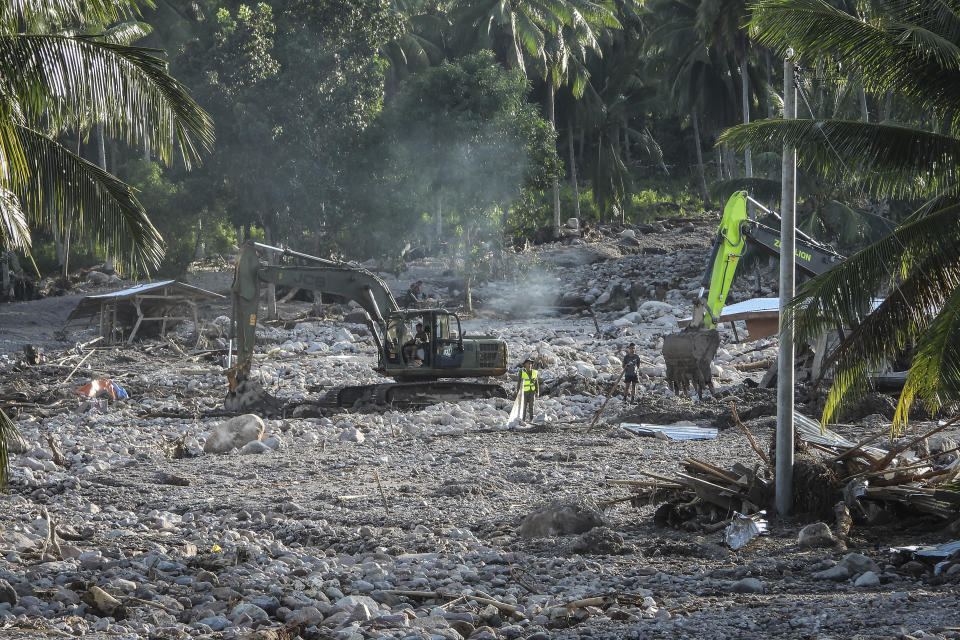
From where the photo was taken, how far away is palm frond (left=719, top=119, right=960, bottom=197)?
9477 mm

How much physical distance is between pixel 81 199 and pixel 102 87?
2.99 ft

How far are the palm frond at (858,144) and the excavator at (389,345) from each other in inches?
435

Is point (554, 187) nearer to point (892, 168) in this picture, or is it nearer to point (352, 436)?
point (352, 436)

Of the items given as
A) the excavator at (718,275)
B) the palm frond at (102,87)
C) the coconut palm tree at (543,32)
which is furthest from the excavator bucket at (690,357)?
the coconut palm tree at (543,32)

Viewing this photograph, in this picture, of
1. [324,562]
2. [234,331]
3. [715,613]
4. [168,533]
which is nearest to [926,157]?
[715,613]

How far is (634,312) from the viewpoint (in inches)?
1391

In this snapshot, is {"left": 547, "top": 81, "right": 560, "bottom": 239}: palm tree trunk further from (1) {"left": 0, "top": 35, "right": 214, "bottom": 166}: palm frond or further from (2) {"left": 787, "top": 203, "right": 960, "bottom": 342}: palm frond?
(1) {"left": 0, "top": 35, "right": 214, "bottom": 166}: palm frond

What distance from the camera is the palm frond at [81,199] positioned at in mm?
8242

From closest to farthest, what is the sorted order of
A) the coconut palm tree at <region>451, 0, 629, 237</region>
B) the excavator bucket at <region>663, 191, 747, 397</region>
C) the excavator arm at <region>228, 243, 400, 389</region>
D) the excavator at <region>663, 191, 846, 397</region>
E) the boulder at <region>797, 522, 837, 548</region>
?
the boulder at <region>797, 522, 837, 548</region>, the excavator at <region>663, 191, 846, 397</region>, the excavator bucket at <region>663, 191, 747, 397</region>, the excavator arm at <region>228, 243, 400, 389</region>, the coconut palm tree at <region>451, 0, 629, 237</region>

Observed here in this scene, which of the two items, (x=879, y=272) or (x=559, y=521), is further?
(x=559, y=521)

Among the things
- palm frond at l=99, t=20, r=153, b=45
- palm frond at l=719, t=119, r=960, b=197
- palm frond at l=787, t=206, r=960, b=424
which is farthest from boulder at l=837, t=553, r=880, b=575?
palm frond at l=99, t=20, r=153, b=45

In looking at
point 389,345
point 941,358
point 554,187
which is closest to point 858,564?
point 941,358

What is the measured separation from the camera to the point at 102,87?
8109 millimetres

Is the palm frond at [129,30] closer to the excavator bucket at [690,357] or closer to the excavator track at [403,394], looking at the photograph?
the excavator track at [403,394]
